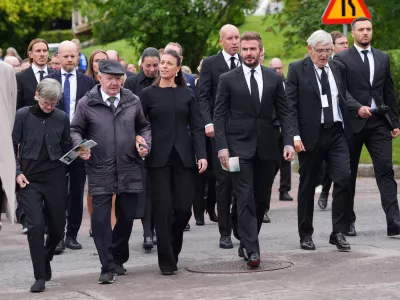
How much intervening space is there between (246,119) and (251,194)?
694 mm

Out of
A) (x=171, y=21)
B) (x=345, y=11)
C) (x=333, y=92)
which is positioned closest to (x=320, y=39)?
(x=333, y=92)

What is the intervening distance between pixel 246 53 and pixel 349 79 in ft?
6.48

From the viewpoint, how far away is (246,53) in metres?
11.1

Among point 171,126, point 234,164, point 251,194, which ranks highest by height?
point 171,126

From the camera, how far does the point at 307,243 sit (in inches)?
466

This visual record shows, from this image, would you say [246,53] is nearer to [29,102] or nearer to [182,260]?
[182,260]

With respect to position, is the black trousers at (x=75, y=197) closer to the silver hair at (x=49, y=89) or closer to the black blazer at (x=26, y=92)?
the black blazer at (x=26, y=92)

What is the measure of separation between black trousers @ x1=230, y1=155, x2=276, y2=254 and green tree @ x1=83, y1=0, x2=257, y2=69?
22144 mm

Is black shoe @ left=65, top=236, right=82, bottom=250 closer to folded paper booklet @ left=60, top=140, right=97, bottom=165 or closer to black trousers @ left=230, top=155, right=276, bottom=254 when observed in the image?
black trousers @ left=230, top=155, right=276, bottom=254

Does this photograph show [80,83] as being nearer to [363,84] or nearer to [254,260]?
[363,84]

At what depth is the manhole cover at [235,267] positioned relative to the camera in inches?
416

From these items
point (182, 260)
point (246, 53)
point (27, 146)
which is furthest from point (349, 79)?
point (27, 146)

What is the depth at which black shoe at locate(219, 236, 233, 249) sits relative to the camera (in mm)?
12297

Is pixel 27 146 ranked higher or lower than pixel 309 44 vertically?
lower
